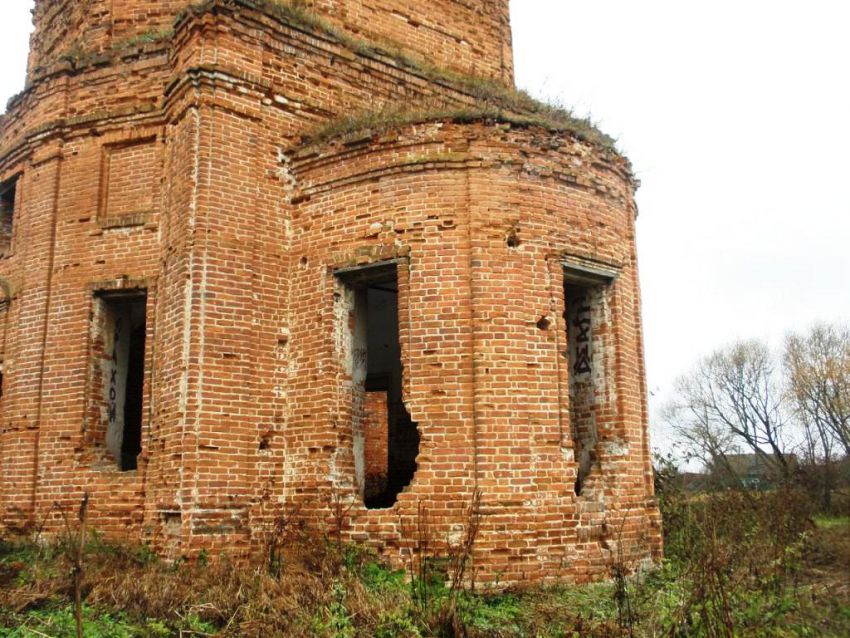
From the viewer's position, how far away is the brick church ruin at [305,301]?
7.91m

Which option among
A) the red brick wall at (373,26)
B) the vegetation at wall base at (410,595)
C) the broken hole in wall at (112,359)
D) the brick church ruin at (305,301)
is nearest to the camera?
the vegetation at wall base at (410,595)

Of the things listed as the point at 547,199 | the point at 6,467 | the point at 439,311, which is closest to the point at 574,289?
the point at 547,199

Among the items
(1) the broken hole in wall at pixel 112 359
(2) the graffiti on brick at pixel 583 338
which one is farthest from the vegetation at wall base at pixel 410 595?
(2) the graffiti on brick at pixel 583 338

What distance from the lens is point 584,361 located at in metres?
9.17

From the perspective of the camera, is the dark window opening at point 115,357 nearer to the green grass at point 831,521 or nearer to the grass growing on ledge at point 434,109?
the grass growing on ledge at point 434,109

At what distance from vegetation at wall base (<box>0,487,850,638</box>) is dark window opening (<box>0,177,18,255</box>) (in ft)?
17.3

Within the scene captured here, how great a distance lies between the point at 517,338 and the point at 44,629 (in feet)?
16.4

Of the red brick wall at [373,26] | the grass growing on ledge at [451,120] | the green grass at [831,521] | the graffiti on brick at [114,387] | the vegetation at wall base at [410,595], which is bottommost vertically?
the vegetation at wall base at [410,595]

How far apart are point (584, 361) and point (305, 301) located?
11.1 ft

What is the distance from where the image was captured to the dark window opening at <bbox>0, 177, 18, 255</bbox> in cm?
1147

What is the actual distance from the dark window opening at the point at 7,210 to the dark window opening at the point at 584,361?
8258 millimetres

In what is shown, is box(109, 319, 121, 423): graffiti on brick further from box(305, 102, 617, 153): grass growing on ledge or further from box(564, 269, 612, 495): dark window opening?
box(564, 269, 612, 495): dark window opening

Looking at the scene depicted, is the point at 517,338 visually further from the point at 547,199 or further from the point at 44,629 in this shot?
the point at 44,629

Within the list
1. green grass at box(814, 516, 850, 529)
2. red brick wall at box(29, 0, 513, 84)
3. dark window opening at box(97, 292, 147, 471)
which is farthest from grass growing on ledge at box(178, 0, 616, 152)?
green grass at box(814, 516, 850, 529)
